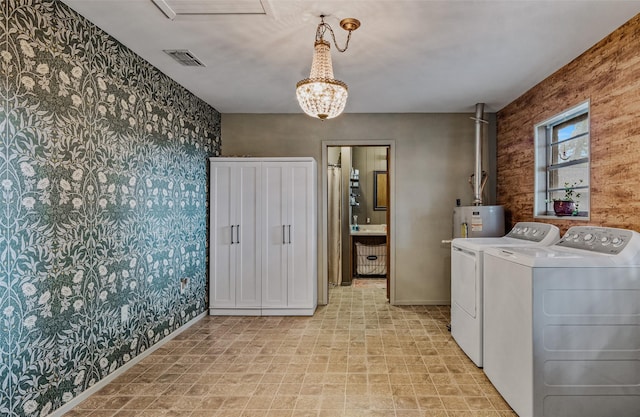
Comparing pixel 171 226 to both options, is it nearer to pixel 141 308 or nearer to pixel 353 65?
pixel 141 308

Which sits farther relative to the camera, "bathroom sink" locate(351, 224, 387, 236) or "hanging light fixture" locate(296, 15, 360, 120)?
"bathroom sink" locate(351, 224, 387, 236)

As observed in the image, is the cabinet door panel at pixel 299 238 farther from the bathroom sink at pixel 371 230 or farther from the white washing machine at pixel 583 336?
the white washing machine at pixel 583 336

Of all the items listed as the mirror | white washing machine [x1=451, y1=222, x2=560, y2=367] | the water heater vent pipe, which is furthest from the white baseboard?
the mirror

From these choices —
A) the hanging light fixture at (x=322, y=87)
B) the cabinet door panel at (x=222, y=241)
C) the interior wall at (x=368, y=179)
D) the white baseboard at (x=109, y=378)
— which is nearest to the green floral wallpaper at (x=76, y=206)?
the white baseboard at (x=109, y=378)

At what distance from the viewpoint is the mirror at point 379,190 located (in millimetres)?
6855

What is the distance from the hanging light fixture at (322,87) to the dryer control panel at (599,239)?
6.40 ft

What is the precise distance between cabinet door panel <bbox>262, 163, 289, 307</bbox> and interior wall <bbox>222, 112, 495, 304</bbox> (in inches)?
25.2

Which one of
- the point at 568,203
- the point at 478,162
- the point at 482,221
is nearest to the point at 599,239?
the point at 568,203

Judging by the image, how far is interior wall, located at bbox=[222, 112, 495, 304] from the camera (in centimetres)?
468

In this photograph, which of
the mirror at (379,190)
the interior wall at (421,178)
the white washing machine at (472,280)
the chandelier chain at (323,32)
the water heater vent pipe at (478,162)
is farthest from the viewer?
the mirror at (379,190)

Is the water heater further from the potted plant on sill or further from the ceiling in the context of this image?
the ceiling

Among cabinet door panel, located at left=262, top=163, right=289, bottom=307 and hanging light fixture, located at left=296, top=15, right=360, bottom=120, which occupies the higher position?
hanging light fixture, located at left=296, top=15, right=360, bottom=120

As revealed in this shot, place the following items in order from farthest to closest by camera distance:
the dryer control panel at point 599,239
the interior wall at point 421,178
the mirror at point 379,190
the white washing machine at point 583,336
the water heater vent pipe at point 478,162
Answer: the mirror at point 379,190 < the interior wall at point 421,178 < the water heater vent pipe at point 478,162 < the dryer control panel at point 599,239 < the white washing machine at point 583,336

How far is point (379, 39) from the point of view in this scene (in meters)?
2.67
